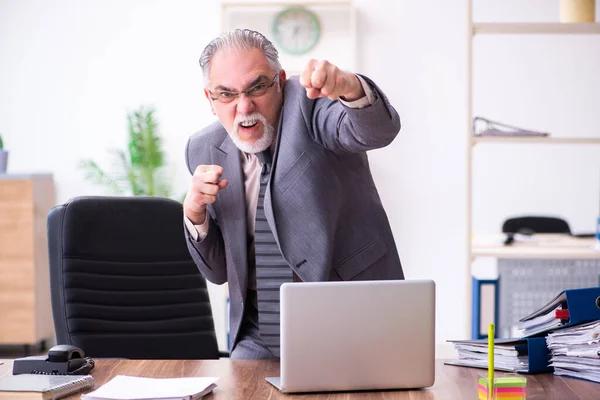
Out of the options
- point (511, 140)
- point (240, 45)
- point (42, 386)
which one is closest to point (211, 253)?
point (240, 45)

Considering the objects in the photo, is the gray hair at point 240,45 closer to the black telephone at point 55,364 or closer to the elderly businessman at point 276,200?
the elderly businessman at point 276,200

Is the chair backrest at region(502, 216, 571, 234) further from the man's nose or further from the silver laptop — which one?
the silver laptop

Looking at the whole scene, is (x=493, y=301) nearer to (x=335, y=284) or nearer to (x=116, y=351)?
(x=116, y=351)

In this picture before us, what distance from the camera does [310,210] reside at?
6.59ft

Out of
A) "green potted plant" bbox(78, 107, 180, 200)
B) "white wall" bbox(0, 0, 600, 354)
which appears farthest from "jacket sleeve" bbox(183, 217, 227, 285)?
"white wall" bbox(0, 0, 600, 354)

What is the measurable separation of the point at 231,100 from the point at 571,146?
A: 155 inches

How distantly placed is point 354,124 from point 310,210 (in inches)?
12.0

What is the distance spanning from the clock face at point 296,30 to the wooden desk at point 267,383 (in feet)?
12.0

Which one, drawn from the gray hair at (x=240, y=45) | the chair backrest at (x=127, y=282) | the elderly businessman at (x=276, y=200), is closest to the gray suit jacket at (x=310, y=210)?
the elderly businessman at (x=276, y=200)

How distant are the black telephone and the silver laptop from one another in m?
0.47

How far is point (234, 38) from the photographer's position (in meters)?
2.05

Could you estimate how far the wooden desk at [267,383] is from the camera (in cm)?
151

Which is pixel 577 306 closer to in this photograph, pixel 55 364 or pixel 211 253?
pixel 211 253

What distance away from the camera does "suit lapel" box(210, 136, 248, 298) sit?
6.83 ft
